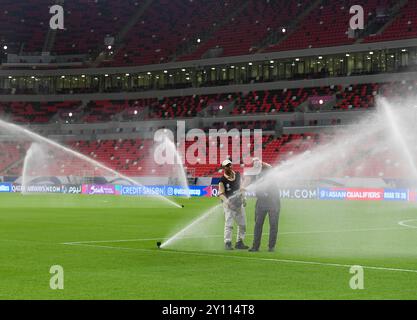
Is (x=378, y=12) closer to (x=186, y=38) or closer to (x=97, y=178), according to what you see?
(x=186, y=38)

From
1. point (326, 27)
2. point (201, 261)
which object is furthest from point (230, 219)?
point (326, 27)

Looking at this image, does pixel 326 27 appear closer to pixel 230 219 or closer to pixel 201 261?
pixel 230 219

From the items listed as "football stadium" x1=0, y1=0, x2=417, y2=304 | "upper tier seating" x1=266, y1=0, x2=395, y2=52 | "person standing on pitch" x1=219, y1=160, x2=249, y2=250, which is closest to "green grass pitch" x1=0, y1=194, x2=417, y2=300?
"football stadium" x1=0, y1=0, x2=417, y2=304

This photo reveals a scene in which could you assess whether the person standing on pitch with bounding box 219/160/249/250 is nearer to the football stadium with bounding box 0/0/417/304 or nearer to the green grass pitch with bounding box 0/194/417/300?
the football stadium with bounding box 0/0/417/304

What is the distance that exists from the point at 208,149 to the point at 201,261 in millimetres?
59402

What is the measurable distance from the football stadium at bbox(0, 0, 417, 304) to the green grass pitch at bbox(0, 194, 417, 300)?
2.8 inches

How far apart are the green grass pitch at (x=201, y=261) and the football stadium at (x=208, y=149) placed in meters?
0.07

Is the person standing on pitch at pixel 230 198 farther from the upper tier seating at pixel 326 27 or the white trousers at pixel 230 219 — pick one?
the upper tier seating at pixel 326 27

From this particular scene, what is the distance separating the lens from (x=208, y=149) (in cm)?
7925

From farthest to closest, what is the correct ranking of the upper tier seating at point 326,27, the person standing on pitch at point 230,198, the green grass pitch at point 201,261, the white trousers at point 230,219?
the upper tier seating at point 326,27 → the white trousers at point 230,219 → the person standing on pitch at point 230,198 → the green grass pitch at point 201,261

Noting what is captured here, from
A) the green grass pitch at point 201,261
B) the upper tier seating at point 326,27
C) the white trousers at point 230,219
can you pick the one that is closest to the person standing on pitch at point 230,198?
the white trousers at point 230,219

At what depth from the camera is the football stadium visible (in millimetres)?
18359

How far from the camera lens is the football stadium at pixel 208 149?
1836cm

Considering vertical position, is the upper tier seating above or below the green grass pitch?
above
